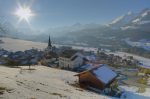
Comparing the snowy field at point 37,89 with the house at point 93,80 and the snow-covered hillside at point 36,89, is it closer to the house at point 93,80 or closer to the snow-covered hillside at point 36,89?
the snow-covered hillside at point 36,89

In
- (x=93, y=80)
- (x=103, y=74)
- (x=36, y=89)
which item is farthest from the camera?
(x=103, y=74)

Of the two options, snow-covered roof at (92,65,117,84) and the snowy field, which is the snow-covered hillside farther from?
snow-covered roof at (92,65,117,84)

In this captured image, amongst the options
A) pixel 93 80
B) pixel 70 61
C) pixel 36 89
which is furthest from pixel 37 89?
pixel 70 61

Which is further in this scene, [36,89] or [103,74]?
[103,74]

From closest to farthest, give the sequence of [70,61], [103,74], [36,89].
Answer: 1. [36,89]
2. [103,74]
3. [70,61]

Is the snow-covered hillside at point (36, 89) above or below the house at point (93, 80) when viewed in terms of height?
above

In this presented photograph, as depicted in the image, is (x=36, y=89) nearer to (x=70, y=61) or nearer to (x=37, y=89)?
(x=37, y=89)

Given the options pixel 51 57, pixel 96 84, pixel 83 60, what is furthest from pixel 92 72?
pixel 51 57

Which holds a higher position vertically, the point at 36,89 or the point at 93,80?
the point at 36,89

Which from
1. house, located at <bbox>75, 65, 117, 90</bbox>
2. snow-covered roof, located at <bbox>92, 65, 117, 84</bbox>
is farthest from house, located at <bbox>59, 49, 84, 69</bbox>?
house, located at <bbox>75, 65, 117, 90</bbox>

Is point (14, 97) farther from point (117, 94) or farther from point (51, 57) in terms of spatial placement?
point (51, 57)

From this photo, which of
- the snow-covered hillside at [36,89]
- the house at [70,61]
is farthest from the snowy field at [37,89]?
the house at [70,61]
